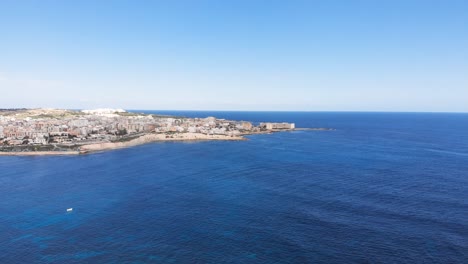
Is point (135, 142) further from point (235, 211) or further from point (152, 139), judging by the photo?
point (235, 211)

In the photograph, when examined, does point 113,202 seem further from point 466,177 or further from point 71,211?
point 466,177

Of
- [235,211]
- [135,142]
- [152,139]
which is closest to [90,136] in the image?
[135,142]

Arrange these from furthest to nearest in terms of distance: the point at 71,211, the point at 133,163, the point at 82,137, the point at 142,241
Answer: the point at 82,137, the point at 133,163, the point at 71,211, the point at 142,241

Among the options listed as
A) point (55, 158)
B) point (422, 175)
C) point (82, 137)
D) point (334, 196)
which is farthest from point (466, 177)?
point (82, 137)

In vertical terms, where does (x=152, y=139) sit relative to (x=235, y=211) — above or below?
above

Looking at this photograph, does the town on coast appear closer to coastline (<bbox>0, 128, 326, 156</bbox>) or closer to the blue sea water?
coastline (<bbox>0, 128, 326, 156</bbox>)

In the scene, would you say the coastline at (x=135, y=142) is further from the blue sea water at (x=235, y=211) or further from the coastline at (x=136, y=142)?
the blue sea water at (x=235, y=211)

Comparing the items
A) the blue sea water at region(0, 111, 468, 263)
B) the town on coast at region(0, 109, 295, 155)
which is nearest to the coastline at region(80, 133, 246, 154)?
the town on coast at region(0, 109, 295, 155)

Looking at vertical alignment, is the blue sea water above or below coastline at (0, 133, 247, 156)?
below
